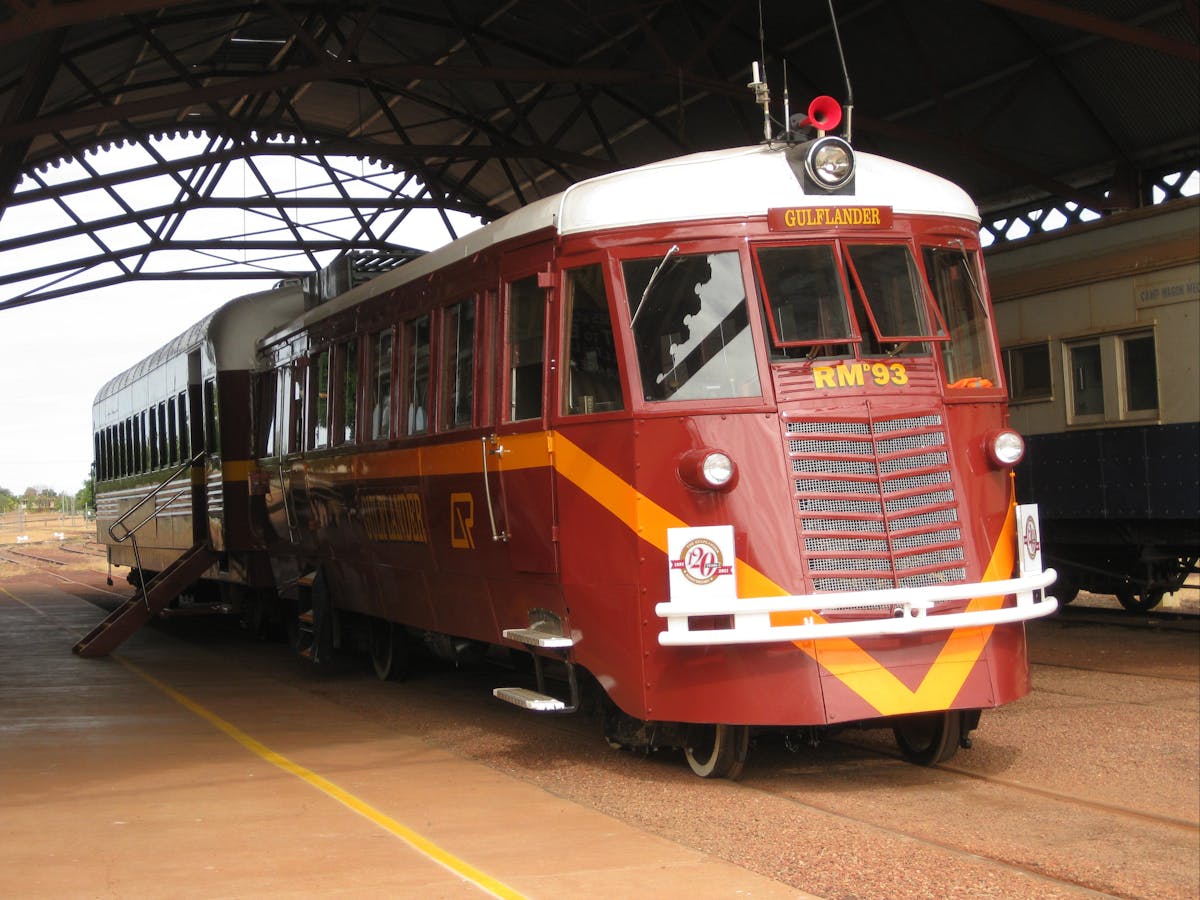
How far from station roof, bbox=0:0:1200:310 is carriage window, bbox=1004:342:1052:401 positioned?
3.35 meters

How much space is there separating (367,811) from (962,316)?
4.36 metres

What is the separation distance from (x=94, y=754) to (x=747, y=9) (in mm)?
14913

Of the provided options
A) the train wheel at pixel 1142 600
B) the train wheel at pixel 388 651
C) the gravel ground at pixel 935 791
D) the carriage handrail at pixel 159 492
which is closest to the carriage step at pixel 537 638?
the gravel ground at pixel 935 791

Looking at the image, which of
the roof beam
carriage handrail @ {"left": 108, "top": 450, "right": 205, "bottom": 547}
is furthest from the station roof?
carriage handrail @ {"left": 108, "top": 450, "right": 205, "bottom": 547}

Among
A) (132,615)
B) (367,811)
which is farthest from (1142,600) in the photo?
(367,811)

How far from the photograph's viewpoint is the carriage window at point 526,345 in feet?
27.4

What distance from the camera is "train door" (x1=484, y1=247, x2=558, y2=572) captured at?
26.9 ft

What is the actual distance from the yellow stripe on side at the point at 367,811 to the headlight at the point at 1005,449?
12.2ft

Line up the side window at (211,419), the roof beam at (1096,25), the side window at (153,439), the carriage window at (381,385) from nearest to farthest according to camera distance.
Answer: the carriage window at (381,385)
the roof beam at (1096,25)
the side window at (211,419)
the side window at (153,439)

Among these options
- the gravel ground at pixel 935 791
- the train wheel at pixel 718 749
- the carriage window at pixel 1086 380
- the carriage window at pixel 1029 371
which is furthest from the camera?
the carriage window at pixel 1029 371

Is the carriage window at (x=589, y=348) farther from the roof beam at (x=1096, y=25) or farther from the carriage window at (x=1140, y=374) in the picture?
the carriage window at (x=1140, y=374)

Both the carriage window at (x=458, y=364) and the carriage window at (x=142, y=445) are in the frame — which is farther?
the carriage window at (x=142, y=445)

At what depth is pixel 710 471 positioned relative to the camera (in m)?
7.34

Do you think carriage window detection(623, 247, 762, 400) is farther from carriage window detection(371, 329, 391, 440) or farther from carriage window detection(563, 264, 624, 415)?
carriage window detection(371, 329, 391, 440)
